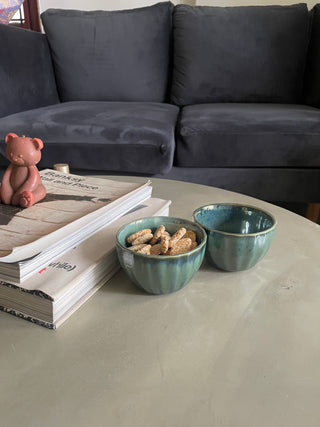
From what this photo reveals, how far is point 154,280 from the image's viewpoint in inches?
13.8

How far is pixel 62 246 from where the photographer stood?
38 cm

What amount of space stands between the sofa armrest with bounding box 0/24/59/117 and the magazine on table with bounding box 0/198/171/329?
128cm

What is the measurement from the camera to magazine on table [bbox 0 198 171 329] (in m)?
0.32

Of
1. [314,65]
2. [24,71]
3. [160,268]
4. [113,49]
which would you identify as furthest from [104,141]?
[314,65]

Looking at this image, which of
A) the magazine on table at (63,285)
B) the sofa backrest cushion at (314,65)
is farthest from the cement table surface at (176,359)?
the sofa backrest cushion at (314,65)

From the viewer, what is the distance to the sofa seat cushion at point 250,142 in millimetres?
1241

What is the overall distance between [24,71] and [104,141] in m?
0.65

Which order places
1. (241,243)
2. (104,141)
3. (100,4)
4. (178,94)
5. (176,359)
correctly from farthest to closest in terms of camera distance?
1. (100,4)
2. (178,94)
3. (104,141)
4. (241,243)
5. (176,359)

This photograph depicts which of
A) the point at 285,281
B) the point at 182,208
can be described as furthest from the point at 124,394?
the point at 182,208

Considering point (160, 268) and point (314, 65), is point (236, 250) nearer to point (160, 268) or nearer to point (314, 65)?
point (160, 268)

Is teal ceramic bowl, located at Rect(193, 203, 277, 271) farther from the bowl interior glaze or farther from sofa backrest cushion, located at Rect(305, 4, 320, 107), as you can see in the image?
sofa backrest cushion, located at Rect(305, 4, 320, 107)

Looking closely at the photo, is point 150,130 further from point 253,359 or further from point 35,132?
point 253,359

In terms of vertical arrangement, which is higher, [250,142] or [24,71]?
[24,71]

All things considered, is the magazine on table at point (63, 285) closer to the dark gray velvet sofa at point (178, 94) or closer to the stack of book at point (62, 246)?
the stack of book at point (62, 246)
